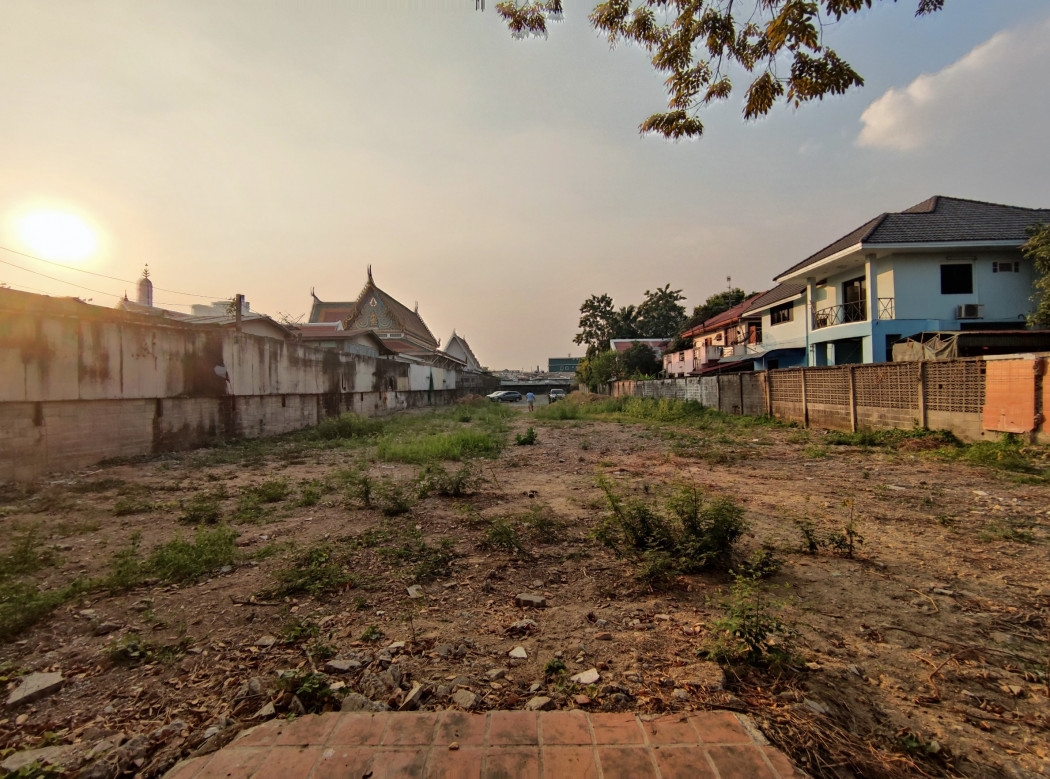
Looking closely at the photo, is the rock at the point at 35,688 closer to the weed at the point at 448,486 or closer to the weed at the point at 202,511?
the weed at the point at 202,511

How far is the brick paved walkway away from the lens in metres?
1.47

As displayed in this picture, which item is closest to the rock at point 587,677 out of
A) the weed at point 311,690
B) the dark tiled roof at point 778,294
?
the weed at point 311,690

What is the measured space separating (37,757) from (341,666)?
40.5 inches

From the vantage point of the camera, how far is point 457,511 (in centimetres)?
493

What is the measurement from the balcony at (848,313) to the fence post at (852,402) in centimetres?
761

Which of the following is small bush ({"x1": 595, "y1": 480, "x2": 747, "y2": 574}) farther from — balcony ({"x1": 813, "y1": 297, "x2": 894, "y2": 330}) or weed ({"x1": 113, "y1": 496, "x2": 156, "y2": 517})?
balcony ({"x1": 813, "y1": 297, "x2": 894, "y2": 330})

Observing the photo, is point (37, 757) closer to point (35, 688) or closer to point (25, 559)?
point (35, 688)

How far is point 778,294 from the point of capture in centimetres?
2297

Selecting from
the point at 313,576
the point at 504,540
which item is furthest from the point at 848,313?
the point at 313,576

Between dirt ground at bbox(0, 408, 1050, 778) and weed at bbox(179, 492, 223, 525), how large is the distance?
108 millimetres

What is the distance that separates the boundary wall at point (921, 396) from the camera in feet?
23.5

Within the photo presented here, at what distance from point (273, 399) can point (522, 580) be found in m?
12.1

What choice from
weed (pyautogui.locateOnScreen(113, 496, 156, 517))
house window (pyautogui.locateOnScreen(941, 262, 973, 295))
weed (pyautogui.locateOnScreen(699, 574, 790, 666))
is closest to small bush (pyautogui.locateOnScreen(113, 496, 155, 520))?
weed (pyautogui.locateOnScreen(113, 496, 156, 517))

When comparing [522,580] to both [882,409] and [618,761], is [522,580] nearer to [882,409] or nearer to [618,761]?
[618,761]
